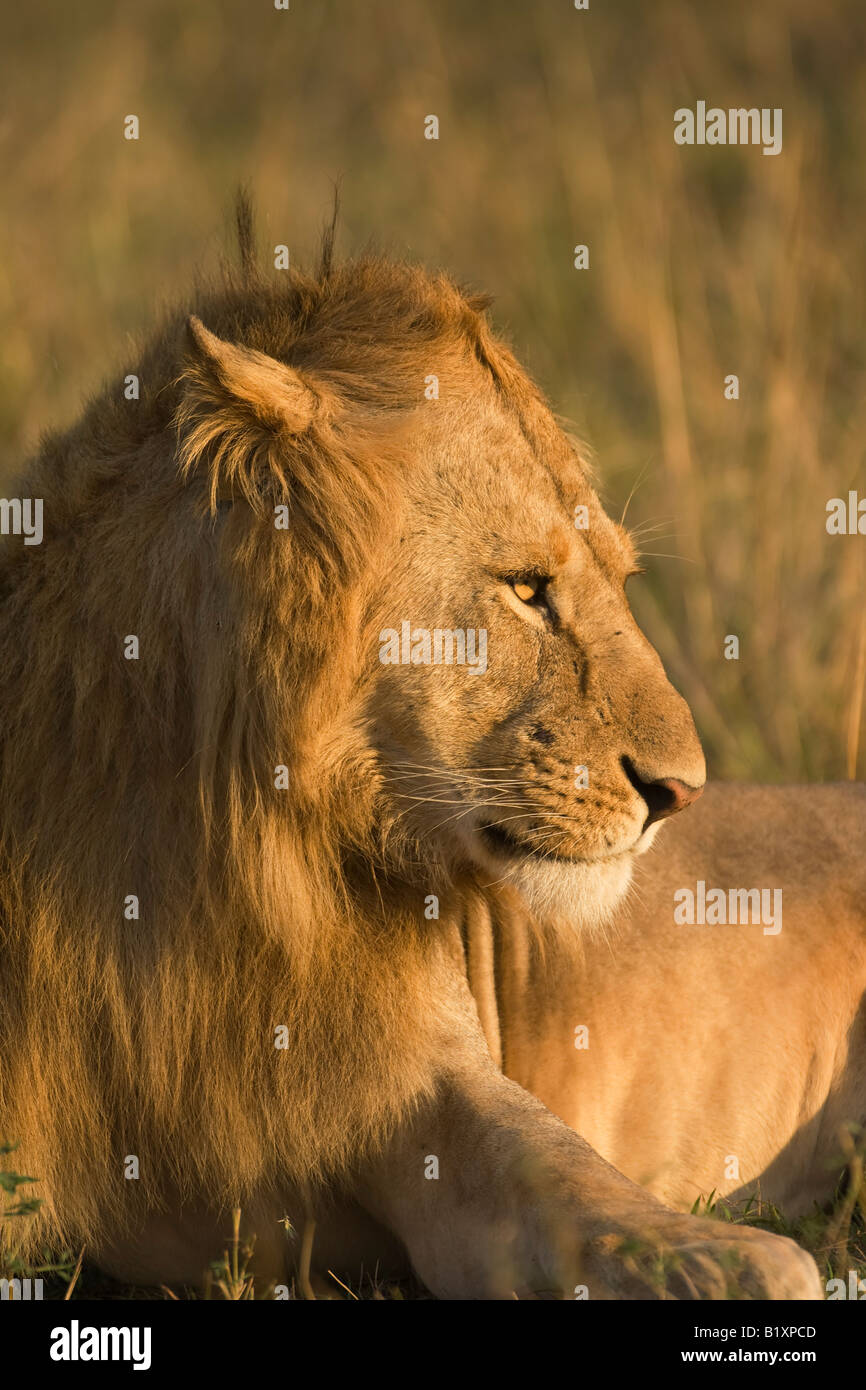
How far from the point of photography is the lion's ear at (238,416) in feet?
9.16

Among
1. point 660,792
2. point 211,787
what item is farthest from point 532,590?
point 211,787

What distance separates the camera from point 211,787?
291 centimetres

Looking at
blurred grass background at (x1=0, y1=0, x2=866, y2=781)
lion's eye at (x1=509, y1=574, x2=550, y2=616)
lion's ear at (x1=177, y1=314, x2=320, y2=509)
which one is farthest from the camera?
blurred grass background at (x1=0, y1=0, x2=866, y2=781)

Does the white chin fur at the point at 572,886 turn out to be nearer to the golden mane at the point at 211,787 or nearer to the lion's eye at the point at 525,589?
the golden mane at the point at 211,787

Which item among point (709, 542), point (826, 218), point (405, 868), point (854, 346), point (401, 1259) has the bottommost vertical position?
point (401, 1259)

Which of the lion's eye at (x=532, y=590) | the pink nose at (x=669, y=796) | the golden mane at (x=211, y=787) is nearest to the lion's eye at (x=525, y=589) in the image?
the lion's eye at (x=532, y=590)

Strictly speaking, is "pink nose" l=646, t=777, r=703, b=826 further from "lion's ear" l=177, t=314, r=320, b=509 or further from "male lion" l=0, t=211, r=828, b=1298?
"lion's ear" l=177, t=314, r=320, b=509

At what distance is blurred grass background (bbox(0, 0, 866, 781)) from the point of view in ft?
21.4

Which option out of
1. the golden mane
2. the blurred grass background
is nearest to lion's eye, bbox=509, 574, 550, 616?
the golden mane

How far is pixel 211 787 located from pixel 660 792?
0.73 m

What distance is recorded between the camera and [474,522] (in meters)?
2.94

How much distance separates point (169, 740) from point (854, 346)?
578 centimetres

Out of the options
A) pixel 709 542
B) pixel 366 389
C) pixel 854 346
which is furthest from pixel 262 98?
pixel 366 389

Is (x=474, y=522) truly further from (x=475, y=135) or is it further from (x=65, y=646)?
(x=475, y=135)
